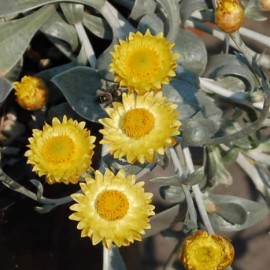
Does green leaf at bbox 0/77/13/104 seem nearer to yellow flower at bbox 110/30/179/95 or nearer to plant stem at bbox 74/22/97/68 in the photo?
plant stem at bbox 74/22/97/68

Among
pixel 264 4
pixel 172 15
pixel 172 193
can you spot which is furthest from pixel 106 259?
pixel 264 4

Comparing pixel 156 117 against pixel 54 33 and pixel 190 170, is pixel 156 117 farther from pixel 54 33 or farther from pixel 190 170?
pixel 54 33

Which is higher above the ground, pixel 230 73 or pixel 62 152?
pixel 62 152

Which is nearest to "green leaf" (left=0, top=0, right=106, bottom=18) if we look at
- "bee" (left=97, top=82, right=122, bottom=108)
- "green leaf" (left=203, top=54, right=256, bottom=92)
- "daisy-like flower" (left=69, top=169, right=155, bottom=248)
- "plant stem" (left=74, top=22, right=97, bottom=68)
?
"plant stem" (left=74, top=22, right=97, bottom=68)

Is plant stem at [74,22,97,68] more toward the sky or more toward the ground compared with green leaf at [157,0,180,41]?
more toward the ground

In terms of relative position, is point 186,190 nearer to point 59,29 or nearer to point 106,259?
point 106,259

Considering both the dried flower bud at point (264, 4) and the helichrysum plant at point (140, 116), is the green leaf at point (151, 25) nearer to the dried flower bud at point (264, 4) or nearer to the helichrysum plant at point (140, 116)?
the helichrysum plant at point (140, 116)
